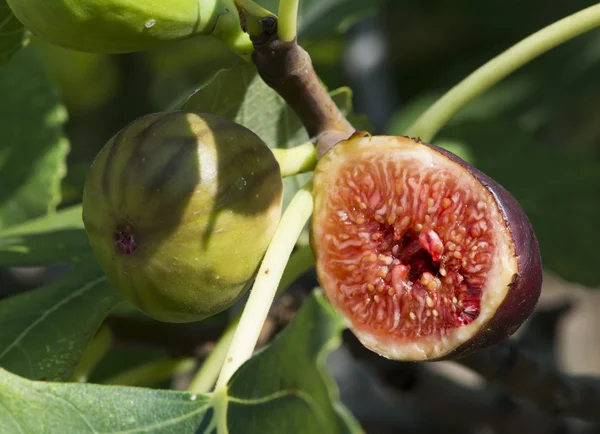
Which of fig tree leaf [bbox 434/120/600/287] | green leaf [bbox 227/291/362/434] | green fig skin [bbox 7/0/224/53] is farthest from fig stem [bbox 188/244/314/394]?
fig tree leaf [bbox 434/120/600/287]

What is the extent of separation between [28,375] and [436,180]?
683 millimetres

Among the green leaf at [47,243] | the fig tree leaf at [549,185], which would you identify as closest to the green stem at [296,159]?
the green leaf at [47,243]

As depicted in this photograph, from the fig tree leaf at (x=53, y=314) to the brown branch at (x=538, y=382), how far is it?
697 millimetres

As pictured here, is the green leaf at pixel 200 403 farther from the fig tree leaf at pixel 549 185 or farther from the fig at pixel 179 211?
the fig tree leaf at pixel 549 185

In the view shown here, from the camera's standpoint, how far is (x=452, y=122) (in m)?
2.56

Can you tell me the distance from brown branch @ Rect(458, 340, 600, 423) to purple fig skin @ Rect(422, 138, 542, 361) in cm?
48

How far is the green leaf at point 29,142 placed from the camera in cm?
189

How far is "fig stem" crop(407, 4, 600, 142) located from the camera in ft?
4.38

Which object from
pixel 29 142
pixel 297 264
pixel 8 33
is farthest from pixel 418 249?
pixel 29 142

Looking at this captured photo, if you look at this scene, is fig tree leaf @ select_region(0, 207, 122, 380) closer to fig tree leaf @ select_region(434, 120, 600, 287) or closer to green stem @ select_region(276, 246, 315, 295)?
green stem @ select_region(276, 246, 315, 295)

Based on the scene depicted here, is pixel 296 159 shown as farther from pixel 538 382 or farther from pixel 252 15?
pixel 538 382

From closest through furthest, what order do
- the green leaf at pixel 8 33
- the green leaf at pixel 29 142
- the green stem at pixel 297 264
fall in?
the green leaf at pixel 8 33, the green stem at pixel 297 264, the green leaf at pixel 29 142

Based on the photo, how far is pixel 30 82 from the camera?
1951 mm

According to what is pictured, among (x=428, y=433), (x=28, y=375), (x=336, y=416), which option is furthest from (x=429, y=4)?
(x=336, y=416)
